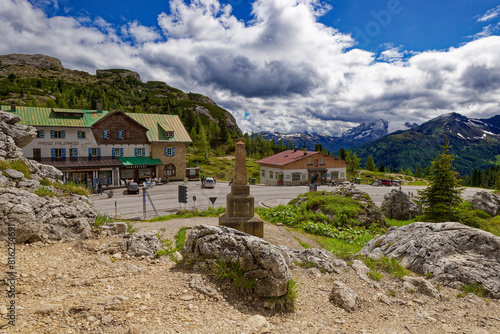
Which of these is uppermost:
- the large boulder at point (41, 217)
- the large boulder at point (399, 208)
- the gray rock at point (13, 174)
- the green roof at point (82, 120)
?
the green roof at point (82, 120)

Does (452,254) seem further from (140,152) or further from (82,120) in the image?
(82,120)

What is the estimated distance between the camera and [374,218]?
20.9 meters

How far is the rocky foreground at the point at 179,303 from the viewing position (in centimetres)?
435

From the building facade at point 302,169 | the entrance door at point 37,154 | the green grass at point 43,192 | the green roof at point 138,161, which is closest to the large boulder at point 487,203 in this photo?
the building facade at point 302,169

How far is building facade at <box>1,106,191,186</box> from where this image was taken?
129 feet

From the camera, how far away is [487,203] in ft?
85.5

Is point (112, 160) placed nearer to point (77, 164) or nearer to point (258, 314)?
point (77, 164)

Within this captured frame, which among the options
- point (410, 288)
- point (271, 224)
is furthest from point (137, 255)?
point (271, 224)

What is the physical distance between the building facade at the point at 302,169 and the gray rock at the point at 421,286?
147 ft

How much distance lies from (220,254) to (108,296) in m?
2.46

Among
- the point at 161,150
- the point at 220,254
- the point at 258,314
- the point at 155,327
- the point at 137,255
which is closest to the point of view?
the point at 155,327

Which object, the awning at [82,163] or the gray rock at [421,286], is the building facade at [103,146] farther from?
the gray rock at [421,286]

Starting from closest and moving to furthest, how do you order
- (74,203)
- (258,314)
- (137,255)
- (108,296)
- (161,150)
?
(108,296)
(258,314)
(137,255)
(74,203)
(161,150)

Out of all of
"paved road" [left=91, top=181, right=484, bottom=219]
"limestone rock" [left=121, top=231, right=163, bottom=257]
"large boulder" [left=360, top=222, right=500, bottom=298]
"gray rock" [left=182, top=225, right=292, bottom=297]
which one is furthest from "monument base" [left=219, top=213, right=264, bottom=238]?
"paved road" [left=91, top=181, right=484, bottom=219]
